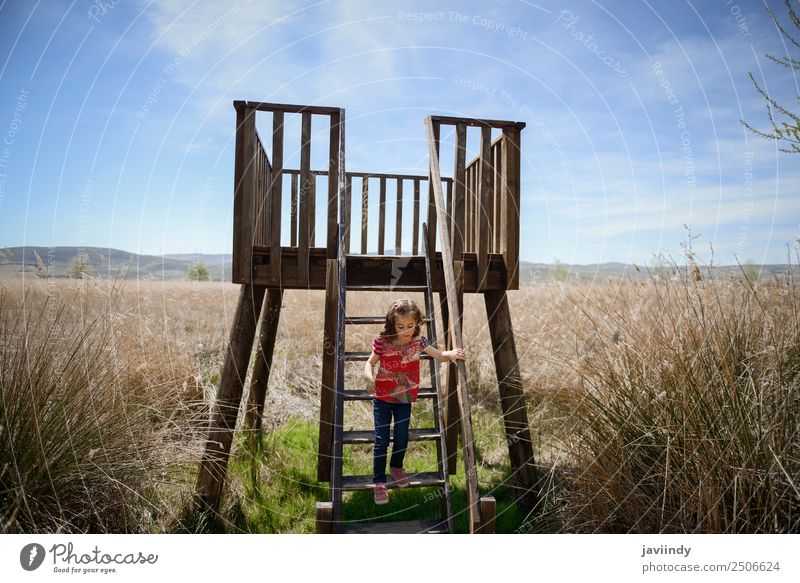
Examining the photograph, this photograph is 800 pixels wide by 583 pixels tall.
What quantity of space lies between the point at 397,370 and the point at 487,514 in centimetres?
124

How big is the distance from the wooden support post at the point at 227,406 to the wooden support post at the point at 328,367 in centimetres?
69

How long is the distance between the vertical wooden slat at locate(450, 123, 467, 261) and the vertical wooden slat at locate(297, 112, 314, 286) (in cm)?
134

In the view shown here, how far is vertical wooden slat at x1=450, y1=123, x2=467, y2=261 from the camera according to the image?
4773 millimetres

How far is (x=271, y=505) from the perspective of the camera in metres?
4.47

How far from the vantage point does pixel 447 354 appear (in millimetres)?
3604

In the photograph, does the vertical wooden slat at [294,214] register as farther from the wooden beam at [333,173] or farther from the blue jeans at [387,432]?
the blue jeans at [387,432]

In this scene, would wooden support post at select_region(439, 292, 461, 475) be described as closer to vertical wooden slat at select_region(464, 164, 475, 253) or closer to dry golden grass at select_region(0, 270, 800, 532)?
vertical wooden slat at select_region(464, 164, 475, 253)

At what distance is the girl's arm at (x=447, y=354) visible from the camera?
3533mm

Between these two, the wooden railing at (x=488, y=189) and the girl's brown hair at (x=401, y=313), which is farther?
the wooden railing at (x=488, y=189)

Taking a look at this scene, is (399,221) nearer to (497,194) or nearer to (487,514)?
(497,194)

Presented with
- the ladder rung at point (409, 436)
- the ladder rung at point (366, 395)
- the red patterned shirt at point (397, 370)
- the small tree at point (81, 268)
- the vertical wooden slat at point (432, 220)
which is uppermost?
the vertical wooden slat at point (432, 220)

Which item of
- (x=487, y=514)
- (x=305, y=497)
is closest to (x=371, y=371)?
(x=487, y=514)

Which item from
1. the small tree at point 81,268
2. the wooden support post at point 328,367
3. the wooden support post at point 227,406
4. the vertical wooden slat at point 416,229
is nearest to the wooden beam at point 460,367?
the wooden support post at point 328,367
